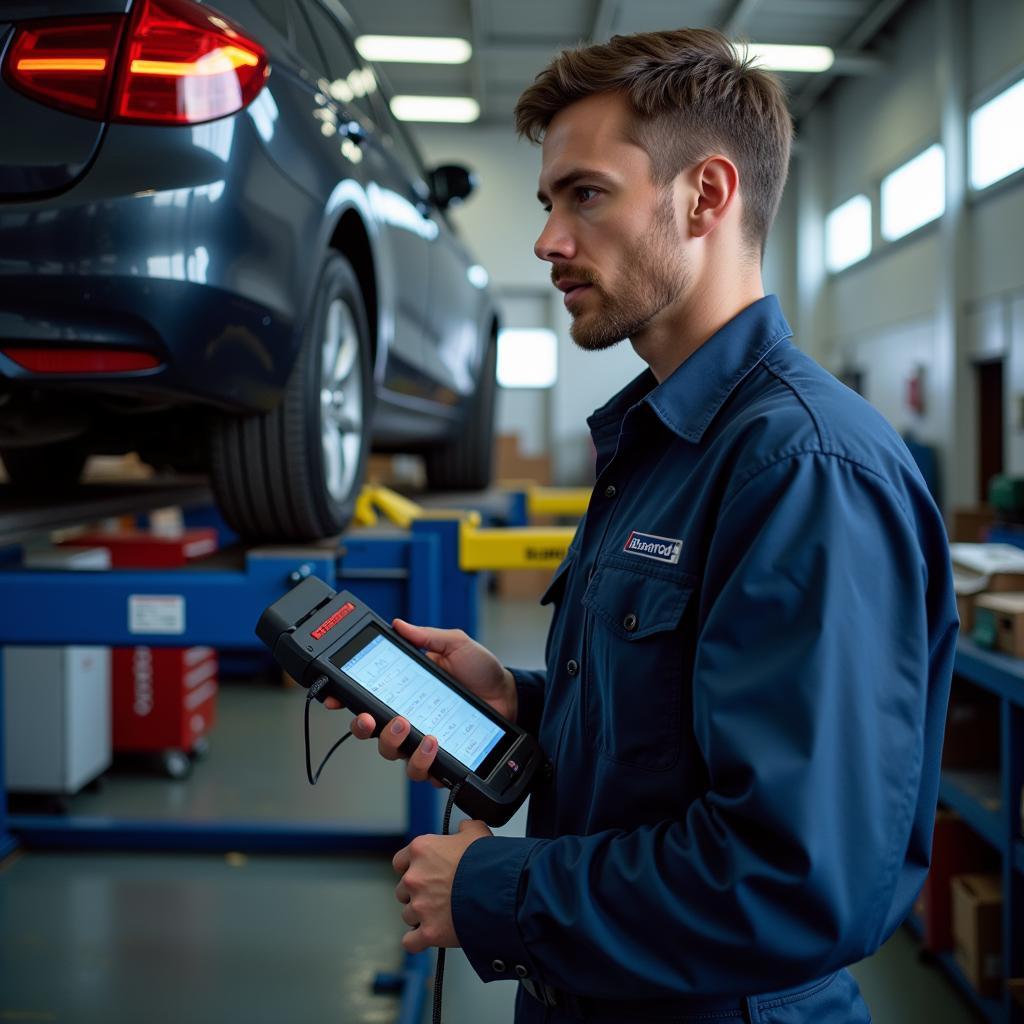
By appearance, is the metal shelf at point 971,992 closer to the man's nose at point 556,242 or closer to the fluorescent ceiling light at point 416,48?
the man's nose at point 556,242

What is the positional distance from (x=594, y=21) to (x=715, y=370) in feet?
32.2

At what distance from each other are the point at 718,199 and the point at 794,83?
1162cm

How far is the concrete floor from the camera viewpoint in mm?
2299

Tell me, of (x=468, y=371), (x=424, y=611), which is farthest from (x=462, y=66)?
(x=424, y=611)

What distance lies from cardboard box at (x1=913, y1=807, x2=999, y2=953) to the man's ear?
206 centimetres

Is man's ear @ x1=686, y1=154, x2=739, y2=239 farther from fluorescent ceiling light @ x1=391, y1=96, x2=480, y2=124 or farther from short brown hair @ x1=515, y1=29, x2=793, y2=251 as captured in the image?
fluorescent ceiling light @ x1=391, y1=96, x2=480, y2=124

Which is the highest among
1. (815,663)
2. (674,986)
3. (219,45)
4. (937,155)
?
(937,155)

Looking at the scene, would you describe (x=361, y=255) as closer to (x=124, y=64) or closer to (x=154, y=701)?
(x=124, y=64)

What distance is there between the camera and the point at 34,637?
1.92 metres

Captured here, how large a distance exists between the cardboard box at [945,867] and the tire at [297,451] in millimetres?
1634

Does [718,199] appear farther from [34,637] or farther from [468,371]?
[468,371]

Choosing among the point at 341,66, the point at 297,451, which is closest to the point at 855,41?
the point at 341,66

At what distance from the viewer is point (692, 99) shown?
2.97ft

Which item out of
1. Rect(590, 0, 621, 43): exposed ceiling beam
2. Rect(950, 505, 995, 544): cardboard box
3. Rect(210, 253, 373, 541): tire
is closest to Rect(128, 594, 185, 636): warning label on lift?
Rect(210, 253, 373, 541): tire
